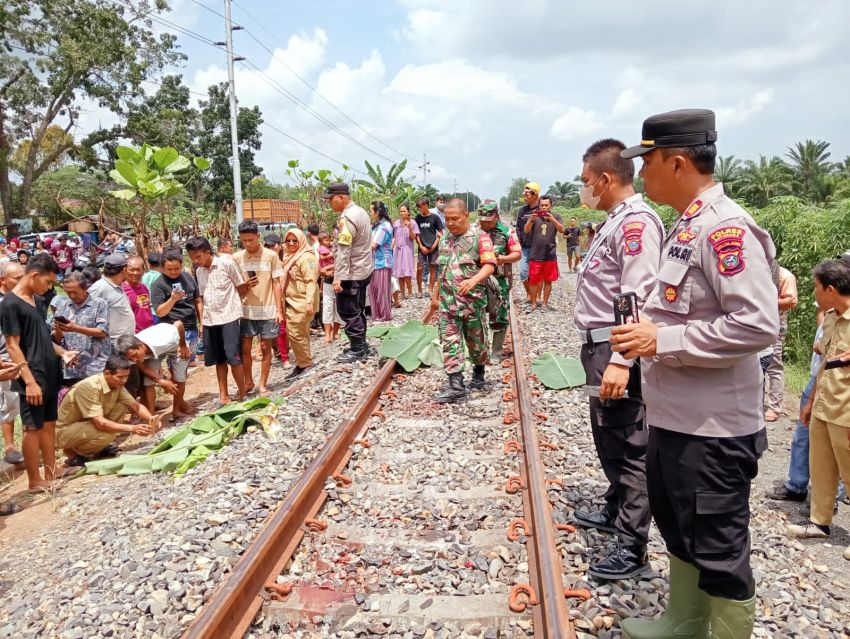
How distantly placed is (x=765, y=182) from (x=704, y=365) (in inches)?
2330

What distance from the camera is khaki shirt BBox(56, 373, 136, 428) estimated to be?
19.1ft

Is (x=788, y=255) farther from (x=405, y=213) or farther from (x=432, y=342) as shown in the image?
(x=405, y=213)

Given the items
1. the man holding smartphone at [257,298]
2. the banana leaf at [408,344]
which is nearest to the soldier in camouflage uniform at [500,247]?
the banana leaf at [408,344]

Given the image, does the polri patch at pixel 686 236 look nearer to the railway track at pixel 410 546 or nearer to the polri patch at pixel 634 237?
the polri patch at pixel 634 237

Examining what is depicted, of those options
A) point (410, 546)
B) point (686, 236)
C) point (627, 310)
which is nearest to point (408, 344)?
point (410, 546)

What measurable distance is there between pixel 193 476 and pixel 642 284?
3.55 m

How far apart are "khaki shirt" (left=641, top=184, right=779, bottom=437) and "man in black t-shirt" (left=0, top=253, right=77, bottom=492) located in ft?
16.6

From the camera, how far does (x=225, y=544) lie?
11.3 ft

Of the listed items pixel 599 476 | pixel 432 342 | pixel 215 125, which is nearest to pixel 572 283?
pixel 432 342

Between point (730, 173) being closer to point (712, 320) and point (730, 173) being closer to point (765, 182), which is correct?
point (765, 182)

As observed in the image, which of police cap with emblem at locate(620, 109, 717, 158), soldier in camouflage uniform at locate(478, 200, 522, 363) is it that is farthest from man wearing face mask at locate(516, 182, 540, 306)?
police cap with emblem at locate(620, 109, 717, 158)

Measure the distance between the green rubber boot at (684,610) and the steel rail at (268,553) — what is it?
69.9 inches

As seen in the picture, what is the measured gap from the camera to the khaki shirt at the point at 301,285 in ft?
25.6

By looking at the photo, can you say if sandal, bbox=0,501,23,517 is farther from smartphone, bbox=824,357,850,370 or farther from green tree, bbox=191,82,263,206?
green tree, bbox=191,82,263,206
